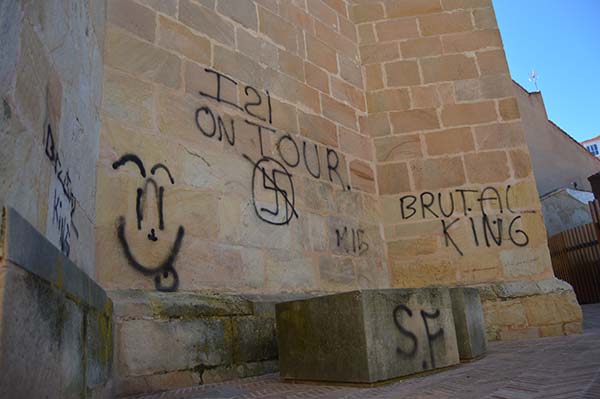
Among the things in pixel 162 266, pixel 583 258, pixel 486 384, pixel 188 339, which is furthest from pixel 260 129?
pixel 583 258

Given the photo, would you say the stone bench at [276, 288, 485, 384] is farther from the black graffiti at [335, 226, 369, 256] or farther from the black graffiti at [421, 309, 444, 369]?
the black graffiti at [335, 226, 369, 256]

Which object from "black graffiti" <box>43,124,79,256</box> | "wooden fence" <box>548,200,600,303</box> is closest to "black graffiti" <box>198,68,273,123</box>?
"black graffiti" <box>43,124,79,256</box>

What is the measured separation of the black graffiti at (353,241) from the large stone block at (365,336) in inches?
60.9

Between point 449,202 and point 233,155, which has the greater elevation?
point 233,155

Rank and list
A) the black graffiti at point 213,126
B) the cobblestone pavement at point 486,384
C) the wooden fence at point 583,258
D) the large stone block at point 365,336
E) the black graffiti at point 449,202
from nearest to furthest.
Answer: the cobblestone pavement at point 486,384 → the large stone block at point 365,336 → the black graffiti at point 213,126 → the black graffiti at point 449,202 → the wooden fence at point 583,258

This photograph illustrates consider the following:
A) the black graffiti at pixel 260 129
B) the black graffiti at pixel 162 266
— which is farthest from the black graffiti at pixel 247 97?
the black graffiti at pixel 162 266

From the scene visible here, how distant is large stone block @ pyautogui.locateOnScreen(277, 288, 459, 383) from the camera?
255 centimetres

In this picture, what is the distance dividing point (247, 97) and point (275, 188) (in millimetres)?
825

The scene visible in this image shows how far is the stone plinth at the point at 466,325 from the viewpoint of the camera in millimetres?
3371

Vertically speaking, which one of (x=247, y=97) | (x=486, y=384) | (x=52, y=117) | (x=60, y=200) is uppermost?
(x=247, y=97)

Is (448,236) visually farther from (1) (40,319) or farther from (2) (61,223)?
(1) (40,319)

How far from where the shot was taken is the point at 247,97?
409cm

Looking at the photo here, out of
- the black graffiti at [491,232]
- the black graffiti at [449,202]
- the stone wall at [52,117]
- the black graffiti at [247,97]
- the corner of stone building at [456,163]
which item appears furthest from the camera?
the black graffiti at [449,202]

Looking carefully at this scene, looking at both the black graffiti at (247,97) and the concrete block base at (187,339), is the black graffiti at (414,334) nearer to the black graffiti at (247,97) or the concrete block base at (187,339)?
the concrete block base at (187,339)
